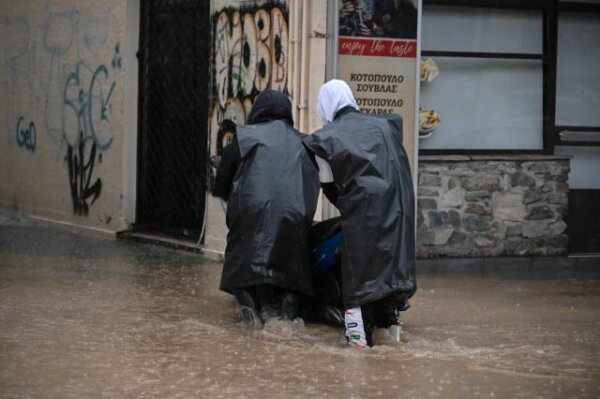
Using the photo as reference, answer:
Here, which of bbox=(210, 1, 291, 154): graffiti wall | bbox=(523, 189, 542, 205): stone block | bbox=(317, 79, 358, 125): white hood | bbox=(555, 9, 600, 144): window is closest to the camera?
bbox=(317, 79, 358, 125): white hood

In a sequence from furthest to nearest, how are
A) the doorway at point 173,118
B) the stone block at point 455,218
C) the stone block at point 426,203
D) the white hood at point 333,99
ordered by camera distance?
the doorway at point 173,118 < the stone block at point 455,218 < the stone block at point 426,203 < the white hood at point 333,99

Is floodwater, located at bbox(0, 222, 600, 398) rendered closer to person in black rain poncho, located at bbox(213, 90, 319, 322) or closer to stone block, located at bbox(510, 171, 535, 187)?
person in black rain poncho, located at bbox(213, 90, 319, 322)

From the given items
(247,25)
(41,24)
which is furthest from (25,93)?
(247,25)

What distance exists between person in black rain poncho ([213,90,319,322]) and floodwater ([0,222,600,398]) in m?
0.26

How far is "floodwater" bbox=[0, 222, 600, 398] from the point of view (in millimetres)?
6680

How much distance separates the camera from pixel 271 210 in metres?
8.43

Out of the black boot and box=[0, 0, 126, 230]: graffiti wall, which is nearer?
the black boot

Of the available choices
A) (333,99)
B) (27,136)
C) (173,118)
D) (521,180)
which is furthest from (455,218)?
(27,136)

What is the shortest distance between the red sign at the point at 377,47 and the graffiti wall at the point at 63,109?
332 centimetres

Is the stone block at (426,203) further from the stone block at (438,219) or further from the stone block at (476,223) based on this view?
the stone block at (476,223)


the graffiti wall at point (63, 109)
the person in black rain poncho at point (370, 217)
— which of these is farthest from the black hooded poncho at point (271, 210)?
the graffiti wall at point (63, 109)

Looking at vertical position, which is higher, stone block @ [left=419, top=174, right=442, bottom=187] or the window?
the window

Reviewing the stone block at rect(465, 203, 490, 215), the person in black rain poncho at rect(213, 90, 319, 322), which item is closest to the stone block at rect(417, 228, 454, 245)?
the stone block at rect(465, 203, 490, 215)

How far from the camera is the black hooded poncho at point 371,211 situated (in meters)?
7.72
